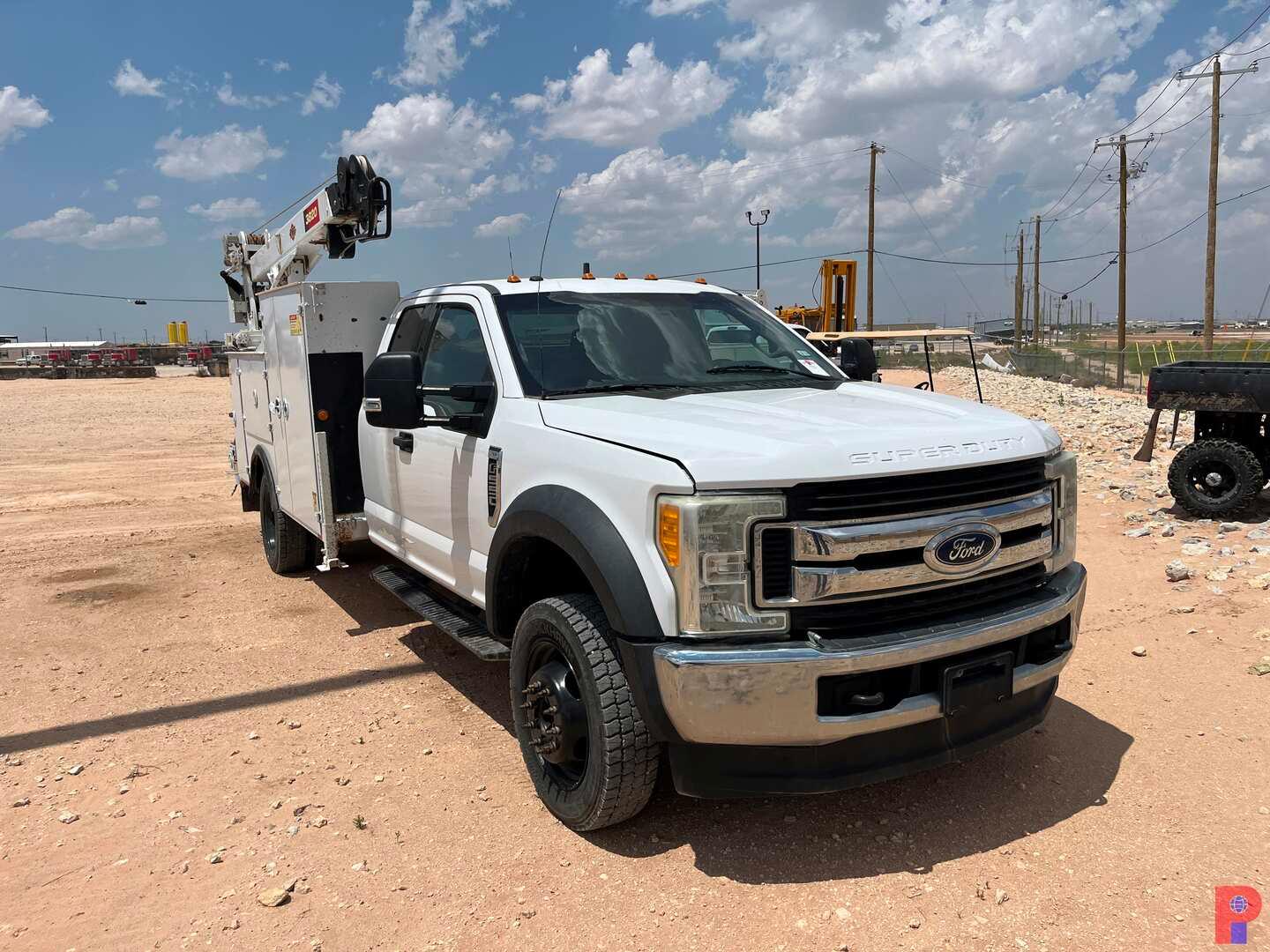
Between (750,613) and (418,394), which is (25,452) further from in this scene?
(750,613)

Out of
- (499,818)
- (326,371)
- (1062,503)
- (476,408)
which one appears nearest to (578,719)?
(499,818)

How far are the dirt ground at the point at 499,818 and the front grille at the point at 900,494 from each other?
1.24m

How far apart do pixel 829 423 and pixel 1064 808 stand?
1.75 m

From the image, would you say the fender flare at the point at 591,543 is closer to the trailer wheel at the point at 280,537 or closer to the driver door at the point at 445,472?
the driver door at the point at 445,472

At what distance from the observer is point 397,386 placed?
12.9 feet

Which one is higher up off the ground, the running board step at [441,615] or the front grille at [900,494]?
the front grille at [900,494]

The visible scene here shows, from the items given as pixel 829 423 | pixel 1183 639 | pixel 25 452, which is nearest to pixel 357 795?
pixel 829 423

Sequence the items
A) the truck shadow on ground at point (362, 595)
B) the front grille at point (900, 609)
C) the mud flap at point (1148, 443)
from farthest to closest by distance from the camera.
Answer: the mud flap at point (1148, 443) → the truck shadow on ground at point (362, 595) → the front grille at point (900, 609)

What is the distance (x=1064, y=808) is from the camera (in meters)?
3.61

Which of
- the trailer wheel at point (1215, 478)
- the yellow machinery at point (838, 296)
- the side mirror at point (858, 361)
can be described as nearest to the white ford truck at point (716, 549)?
the side mirror at point (858, 361)

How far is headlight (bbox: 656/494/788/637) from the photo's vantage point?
114 inches

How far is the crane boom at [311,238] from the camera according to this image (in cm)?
653

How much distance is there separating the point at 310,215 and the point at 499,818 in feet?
16.8

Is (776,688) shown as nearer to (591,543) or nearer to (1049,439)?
(591,543)
